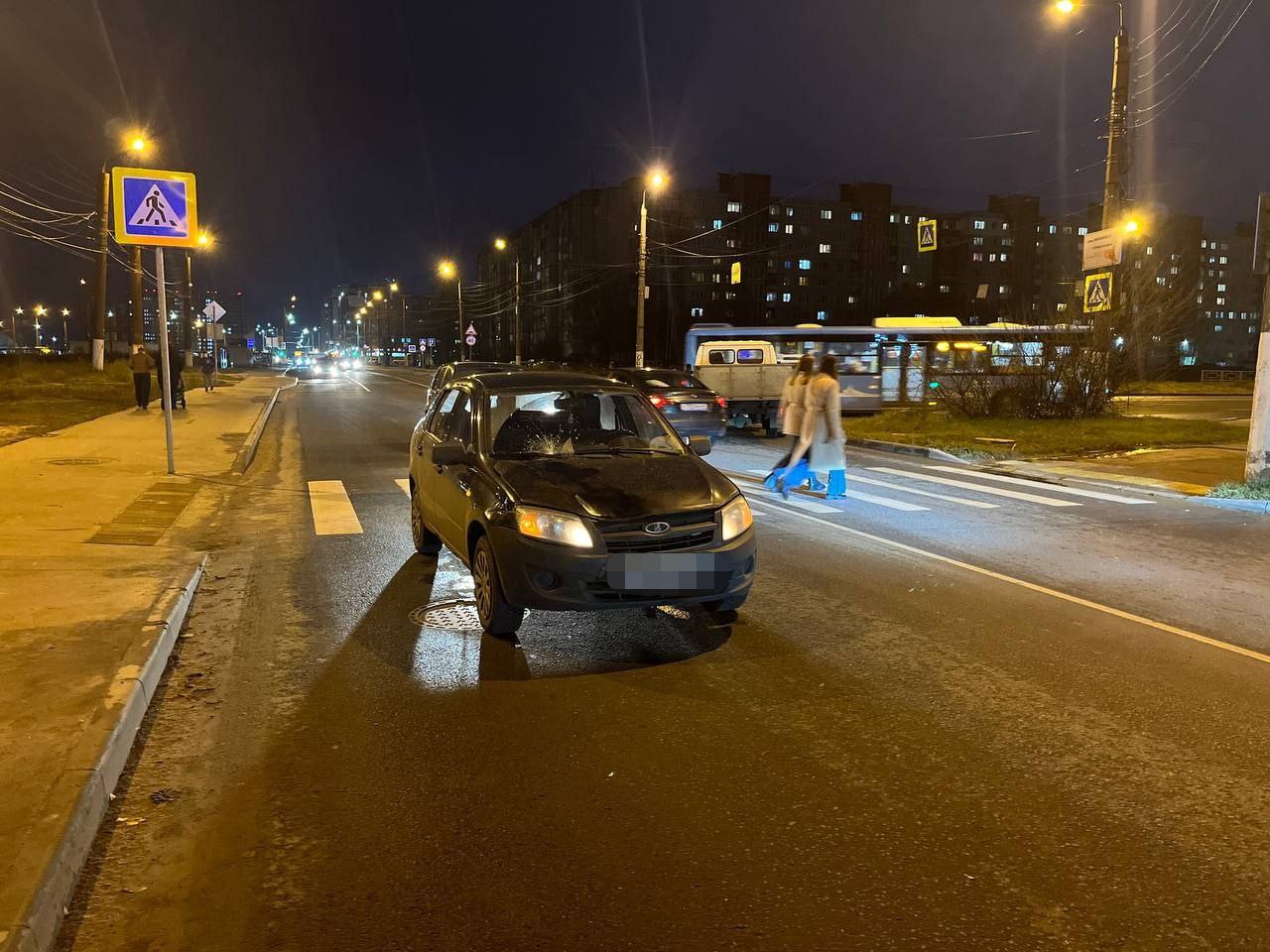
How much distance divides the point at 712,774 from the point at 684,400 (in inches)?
585

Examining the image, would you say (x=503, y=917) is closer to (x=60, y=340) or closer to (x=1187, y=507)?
(x=1187, y=507)

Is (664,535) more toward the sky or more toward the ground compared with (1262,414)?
more toward the ground

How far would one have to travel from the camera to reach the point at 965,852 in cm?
346

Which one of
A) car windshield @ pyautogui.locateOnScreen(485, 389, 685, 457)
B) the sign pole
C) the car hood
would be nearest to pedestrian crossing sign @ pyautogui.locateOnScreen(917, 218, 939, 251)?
the sign pole

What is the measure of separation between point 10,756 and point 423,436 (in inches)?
182

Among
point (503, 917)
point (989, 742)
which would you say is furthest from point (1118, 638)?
point (503, 917)

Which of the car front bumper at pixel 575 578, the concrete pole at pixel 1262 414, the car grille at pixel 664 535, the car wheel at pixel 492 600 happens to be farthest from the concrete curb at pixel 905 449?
the car wheel at pixel 492 600

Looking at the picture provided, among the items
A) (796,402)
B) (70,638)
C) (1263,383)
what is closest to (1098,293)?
(1263,383)

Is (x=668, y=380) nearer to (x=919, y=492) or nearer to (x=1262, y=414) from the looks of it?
(x=919, y=492)

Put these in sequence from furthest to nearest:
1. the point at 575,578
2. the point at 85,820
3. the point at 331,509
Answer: the point at 331,509 → the point at 575,578 → the point at 85,820

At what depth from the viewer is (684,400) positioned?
18672 millimetres

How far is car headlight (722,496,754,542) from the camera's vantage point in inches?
226

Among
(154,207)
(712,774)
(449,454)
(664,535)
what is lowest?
(712,774)

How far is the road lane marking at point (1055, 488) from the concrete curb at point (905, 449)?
1184 mm
